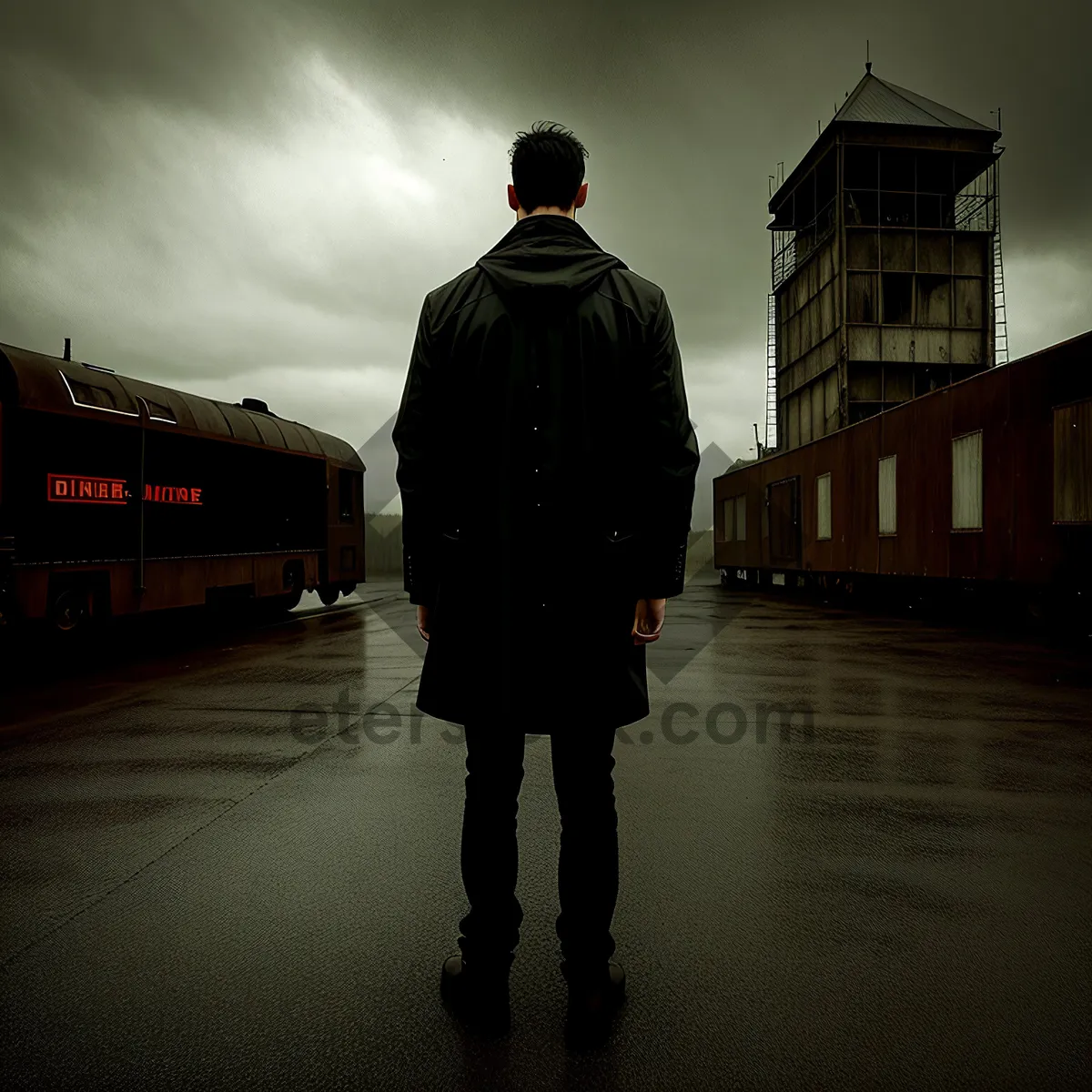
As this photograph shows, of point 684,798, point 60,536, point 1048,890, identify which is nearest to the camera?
point 1048,890

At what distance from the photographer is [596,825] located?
2385mm

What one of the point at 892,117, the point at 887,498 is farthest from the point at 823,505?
the point at 892,117

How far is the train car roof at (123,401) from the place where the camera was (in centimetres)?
983

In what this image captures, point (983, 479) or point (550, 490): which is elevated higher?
point (983, 479)

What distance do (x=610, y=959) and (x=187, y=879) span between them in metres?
1.71

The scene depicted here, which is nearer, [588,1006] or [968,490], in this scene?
[588,1006]

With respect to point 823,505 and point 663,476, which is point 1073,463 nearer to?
point 823,505

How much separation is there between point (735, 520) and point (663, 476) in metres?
27.5

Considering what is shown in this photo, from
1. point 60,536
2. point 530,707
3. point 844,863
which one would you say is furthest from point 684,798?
point 60,536

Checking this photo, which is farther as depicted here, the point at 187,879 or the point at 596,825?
the point at 187,879

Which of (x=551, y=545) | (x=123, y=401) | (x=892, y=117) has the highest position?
(x=892, y=117)

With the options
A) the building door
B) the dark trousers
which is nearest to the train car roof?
the dark trousers

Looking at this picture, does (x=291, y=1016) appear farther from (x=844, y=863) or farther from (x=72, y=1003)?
(x=844, y=863)

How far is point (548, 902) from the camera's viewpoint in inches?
128
